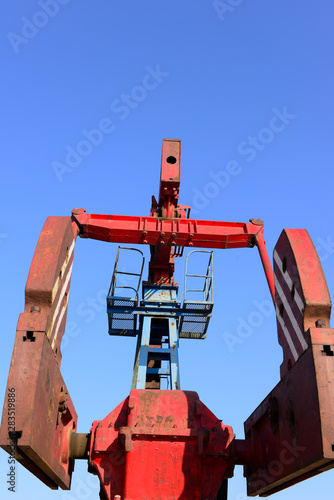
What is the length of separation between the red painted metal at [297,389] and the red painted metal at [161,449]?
0.41m

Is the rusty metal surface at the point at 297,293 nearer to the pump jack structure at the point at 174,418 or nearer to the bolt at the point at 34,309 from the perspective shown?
the pump jack structure at the point at 174,418

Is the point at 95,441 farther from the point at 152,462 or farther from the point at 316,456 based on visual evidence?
the point at 316,456

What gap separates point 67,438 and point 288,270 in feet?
8.90

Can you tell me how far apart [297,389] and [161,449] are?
4.63 feet

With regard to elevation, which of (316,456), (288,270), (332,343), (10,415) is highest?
(288,270)

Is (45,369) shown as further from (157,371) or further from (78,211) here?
(157,371)

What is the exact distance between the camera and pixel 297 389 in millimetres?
3766

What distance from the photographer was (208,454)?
14.6 feet

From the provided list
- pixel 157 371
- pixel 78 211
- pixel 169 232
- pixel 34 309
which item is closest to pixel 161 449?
pixel 34 309

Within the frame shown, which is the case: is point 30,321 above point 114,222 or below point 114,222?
below

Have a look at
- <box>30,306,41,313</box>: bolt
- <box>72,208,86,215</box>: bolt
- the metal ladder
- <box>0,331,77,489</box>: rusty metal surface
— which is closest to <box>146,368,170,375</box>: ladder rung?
the metal ladder

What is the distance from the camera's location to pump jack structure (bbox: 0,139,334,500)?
3.47 metres

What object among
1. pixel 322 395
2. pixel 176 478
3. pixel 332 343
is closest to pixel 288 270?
pixel 332 343

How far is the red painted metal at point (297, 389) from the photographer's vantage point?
11.0 ft
